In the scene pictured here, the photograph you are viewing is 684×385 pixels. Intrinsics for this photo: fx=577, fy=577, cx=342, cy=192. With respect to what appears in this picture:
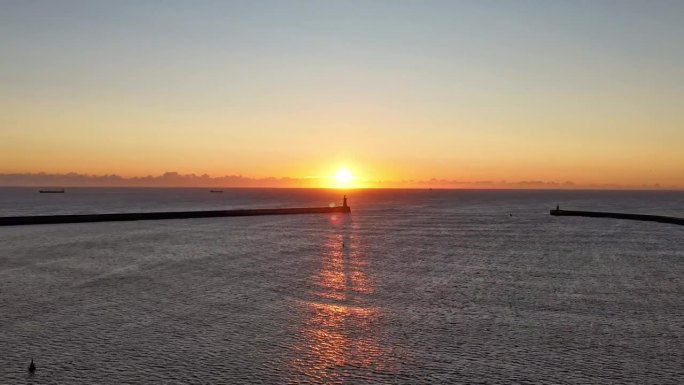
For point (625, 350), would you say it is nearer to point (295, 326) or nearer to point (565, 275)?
point (295, 326)

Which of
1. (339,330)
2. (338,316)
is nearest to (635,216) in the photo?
(338,316)

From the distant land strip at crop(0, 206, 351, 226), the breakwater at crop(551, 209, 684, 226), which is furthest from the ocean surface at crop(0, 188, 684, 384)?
the breakwater at crop(551, 209, 684, 226)

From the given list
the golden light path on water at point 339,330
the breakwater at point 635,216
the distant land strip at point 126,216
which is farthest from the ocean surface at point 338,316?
the breakwater at point 635,216

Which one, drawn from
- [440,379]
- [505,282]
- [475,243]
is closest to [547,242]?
[475,243]

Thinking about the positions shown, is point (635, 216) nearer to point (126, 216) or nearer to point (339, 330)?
point (126, 216)

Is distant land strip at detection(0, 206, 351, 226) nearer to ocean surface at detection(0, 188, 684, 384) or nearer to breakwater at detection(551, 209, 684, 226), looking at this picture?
ocean surface at detection(0, 188, 684, 384)

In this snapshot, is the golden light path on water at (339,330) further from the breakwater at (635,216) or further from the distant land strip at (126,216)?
the breakwater at (635,216)
